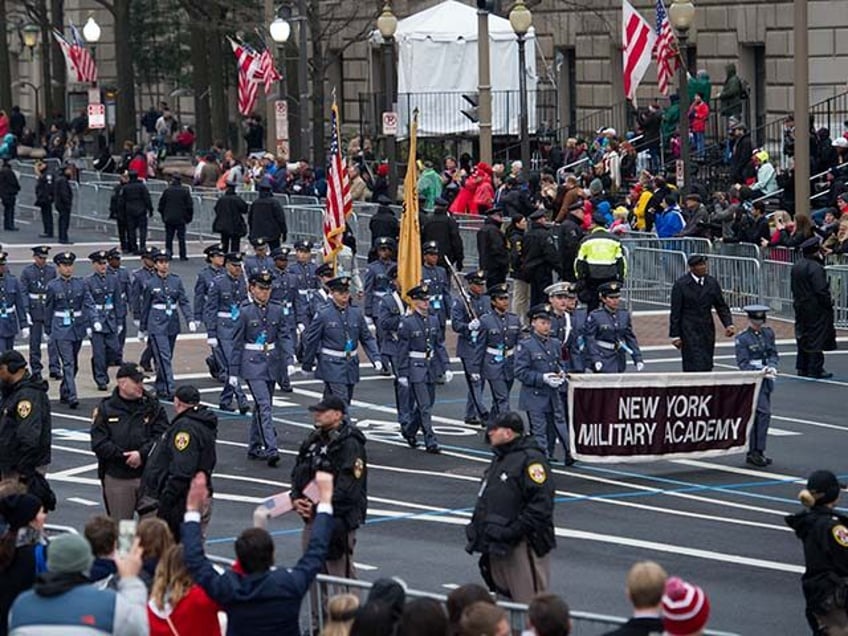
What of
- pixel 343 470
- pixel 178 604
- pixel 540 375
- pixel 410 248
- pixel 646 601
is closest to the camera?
pixel 646 601

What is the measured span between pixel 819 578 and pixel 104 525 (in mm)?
4497

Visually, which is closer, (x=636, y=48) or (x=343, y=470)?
(x=343, y=470)

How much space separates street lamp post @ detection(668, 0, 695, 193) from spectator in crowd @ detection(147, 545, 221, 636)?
2179 cm

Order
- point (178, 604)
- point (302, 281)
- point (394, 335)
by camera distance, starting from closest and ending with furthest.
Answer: point (178, 604), point (394, 335), point (302, 281)

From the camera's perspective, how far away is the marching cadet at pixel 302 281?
89.5 feet

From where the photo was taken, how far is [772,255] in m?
30.5

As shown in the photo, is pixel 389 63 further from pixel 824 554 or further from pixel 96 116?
pixel 824 554

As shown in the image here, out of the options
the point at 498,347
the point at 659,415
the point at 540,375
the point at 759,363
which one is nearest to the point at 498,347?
the point at 498,347

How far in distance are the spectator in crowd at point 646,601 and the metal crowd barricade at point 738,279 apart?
21.0m

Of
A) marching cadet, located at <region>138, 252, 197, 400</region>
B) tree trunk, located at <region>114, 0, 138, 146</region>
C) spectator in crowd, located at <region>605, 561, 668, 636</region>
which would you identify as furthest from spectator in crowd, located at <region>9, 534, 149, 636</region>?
tree trunk, located at <region>114, 0, 138, 146</region>

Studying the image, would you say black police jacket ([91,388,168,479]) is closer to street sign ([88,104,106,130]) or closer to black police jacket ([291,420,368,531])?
black police jacket ([291,420,368,531])

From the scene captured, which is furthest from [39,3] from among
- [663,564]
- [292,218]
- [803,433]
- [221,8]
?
[663,564]

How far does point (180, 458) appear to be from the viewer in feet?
48.5

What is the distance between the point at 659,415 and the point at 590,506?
1815 mm
